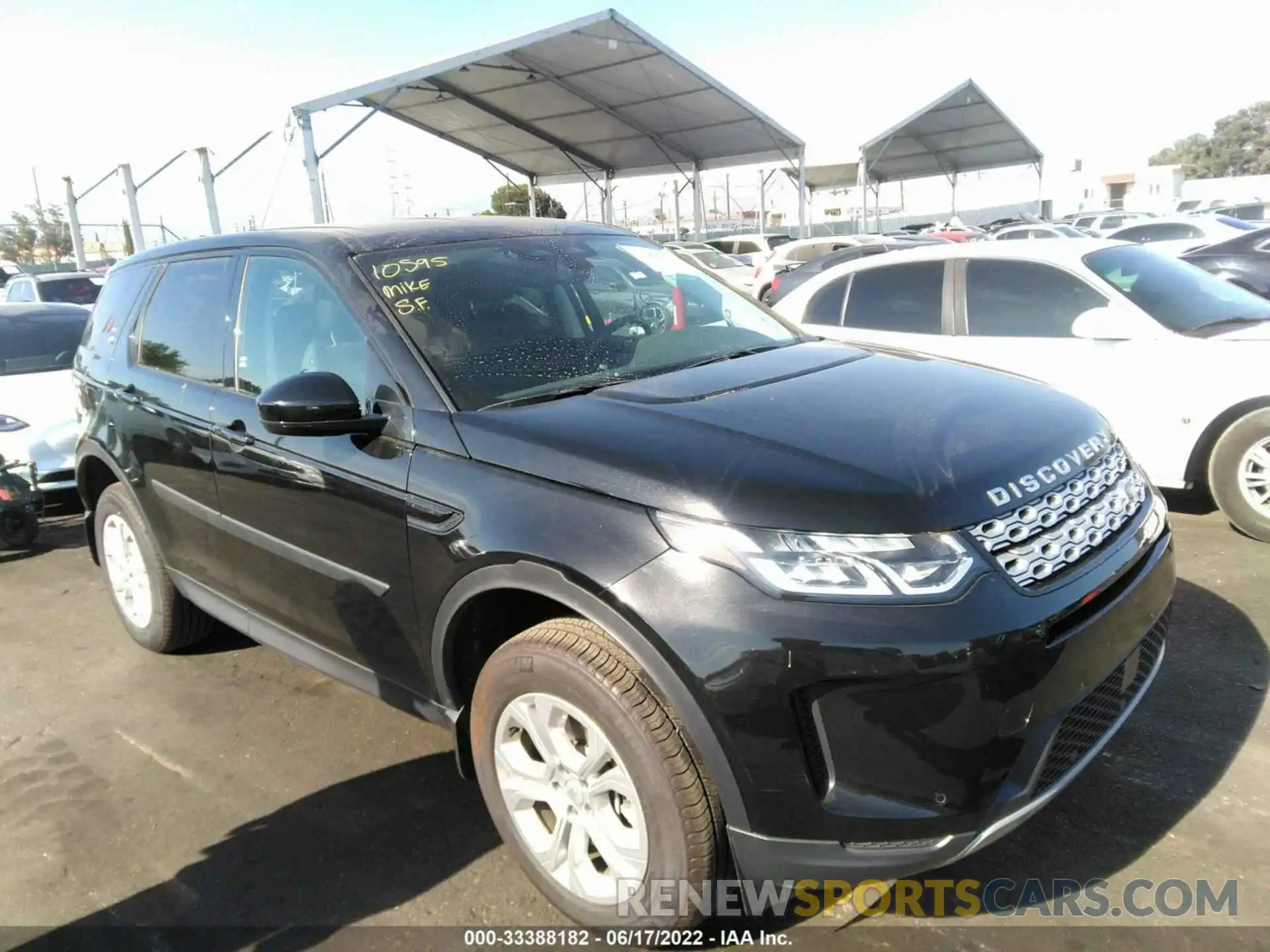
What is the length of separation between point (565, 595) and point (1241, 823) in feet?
6.97

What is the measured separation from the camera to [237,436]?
10.5 feet

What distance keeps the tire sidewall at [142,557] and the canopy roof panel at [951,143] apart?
29.2 metres

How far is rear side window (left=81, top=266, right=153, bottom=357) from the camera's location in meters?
4.16

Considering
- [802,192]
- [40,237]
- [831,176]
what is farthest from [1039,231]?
[40,237]

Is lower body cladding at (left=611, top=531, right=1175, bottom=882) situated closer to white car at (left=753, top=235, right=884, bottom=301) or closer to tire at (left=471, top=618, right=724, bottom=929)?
tire at (left=471, top=618, right=724, bottom=929)

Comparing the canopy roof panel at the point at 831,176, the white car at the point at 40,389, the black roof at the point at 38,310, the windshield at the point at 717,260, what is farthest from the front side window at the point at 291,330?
the canopy roof panel at the point at 831,176

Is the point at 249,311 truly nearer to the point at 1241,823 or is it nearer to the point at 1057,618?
the point at 1057,618

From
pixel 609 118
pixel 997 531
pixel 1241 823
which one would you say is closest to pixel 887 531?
pixel 997 531

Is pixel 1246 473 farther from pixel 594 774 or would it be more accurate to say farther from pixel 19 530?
pixel 19 530

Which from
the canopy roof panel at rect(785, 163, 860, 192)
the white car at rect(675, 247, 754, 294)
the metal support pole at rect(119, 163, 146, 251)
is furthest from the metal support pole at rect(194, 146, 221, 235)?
the canopy roof panel at rect(785, 163, 860, 192)

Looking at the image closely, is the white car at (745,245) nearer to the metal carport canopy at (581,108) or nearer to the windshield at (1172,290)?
the metal carport canopy at (581,108)

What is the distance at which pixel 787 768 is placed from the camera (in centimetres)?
195

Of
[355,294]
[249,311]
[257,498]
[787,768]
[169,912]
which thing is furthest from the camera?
[249,311]

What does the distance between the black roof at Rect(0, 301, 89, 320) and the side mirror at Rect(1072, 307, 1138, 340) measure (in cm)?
791
